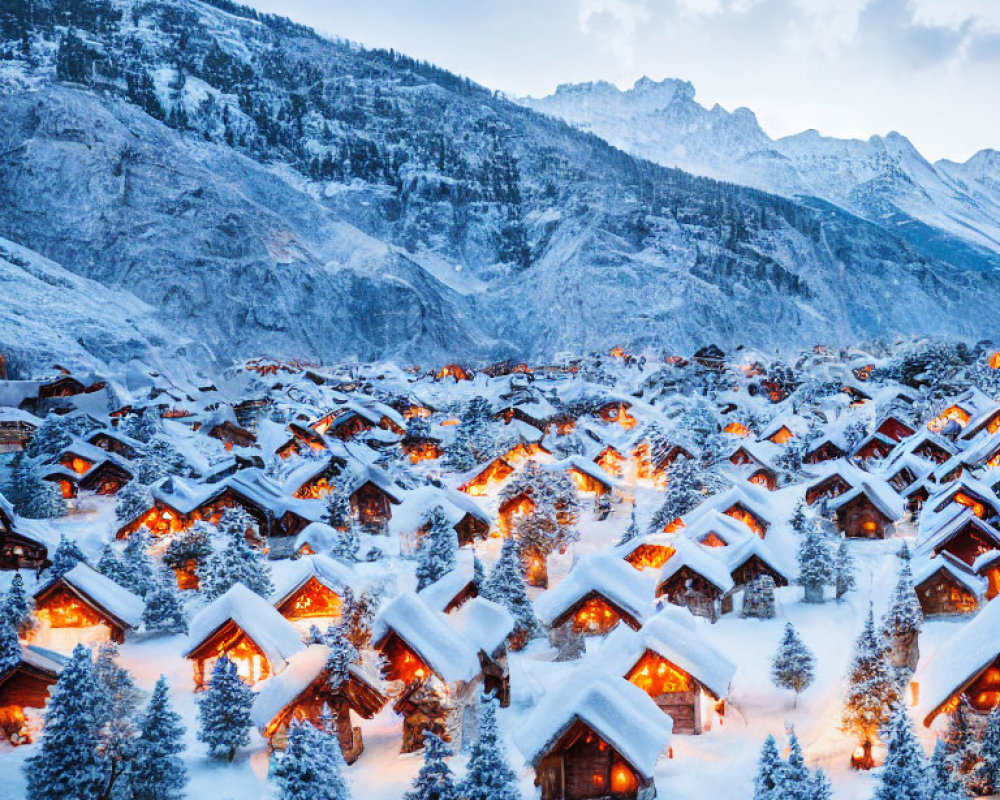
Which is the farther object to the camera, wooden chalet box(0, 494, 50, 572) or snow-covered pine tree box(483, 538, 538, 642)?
wooden chalet box(0, 494, 50, 572)

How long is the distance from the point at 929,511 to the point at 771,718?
1870 cm

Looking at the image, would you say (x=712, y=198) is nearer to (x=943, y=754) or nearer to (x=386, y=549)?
(x=386, y=549)

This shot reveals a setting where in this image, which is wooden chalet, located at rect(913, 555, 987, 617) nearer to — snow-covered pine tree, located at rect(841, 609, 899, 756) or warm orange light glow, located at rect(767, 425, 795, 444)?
snow-covered pine tree, located at rect(841, 609, 899, 756)

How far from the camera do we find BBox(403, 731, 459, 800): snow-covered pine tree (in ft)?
50.4

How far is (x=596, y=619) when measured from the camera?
29.0 meters

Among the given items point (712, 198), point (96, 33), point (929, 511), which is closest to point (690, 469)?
point (929, 511)

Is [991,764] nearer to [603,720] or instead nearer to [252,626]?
[603,720]

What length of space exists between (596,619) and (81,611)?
1812cm

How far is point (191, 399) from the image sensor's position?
77.5 metres

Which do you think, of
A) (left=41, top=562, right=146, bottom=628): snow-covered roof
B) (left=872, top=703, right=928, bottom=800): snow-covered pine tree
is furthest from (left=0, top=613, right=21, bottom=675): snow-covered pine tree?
(left=872, top=703, right=928, bottom=800): snow-covered pine tree

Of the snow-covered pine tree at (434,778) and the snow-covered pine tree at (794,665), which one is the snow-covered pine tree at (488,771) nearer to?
the snow-covered pine tree at (434,778)

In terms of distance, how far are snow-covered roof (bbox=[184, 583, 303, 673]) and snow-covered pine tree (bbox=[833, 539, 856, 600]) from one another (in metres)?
22.1

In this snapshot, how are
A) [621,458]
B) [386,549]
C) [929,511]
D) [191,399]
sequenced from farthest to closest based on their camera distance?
[191,399], [621,458], [386,549], [929,511]

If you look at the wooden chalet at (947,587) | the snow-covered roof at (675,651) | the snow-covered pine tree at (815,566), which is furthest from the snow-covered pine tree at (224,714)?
the wooden chalet at (947,587)
